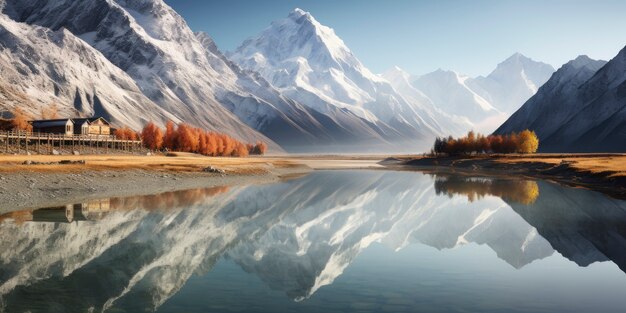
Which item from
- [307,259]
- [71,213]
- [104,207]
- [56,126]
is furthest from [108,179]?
[56,126]

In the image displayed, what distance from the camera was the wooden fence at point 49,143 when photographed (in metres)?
104

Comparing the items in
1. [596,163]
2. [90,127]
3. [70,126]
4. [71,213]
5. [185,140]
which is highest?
[90,127]

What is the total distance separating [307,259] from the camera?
31.9 meters

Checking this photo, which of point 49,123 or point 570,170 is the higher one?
point 49,123

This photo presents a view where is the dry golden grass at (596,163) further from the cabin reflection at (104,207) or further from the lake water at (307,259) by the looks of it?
the cabin reflection at (104,207)

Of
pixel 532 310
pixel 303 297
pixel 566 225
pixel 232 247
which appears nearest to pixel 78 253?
pixel 232 247

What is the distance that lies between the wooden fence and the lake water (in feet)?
206

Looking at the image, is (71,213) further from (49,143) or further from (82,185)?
(49,143)

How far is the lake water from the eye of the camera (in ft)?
72.8

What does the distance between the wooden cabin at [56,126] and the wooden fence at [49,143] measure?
37.4ft

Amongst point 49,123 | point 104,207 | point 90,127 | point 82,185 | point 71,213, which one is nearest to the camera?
point 71,213

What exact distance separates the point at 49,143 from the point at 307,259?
108190 millimetres

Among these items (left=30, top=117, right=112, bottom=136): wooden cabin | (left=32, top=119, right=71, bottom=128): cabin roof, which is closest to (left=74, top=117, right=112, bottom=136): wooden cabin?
(left=30, top=117, right=112, bottom=136): wooden cabin

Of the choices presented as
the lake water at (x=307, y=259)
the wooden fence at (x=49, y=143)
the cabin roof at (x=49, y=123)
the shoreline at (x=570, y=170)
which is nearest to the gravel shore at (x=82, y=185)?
the lake water at (x=307, y=259)
